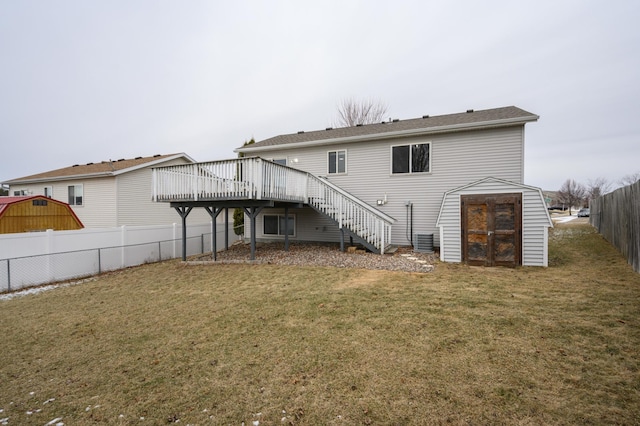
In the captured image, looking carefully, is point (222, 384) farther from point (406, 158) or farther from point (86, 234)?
point (406, 158)

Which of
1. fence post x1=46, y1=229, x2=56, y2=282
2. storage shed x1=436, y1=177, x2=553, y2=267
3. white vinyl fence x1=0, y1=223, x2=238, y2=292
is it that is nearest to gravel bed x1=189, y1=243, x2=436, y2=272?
storage shed x1=436, y1=177, x2=553, y2=267

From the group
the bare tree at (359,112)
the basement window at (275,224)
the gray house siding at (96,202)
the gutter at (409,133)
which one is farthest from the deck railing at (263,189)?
the bare tree at (359,112)

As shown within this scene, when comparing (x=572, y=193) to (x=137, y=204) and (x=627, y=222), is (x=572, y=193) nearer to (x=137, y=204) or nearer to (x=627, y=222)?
(x=627, y=222)

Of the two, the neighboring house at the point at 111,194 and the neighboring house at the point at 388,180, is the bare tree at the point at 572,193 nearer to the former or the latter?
the neighboring house at the point at 388,180

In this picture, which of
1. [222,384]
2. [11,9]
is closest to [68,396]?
[222,384]

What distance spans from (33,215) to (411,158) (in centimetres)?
1620

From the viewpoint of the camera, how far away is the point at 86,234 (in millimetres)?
9602

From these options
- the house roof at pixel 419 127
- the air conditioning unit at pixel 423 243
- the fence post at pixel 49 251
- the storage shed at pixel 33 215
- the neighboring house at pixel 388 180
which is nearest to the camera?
the fence post at pixel 49 251

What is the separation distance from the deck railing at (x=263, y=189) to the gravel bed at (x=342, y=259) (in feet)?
2.64

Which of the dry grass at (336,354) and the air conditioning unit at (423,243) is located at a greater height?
the air conditioning unit at (423,243)

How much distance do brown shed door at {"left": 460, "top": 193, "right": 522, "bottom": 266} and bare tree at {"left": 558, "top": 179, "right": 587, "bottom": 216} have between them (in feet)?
197

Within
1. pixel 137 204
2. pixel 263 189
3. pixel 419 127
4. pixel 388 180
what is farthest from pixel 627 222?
pixel 137 204

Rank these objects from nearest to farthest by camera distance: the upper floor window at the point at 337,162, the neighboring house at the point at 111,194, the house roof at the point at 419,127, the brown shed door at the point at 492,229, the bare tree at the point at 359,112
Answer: the brown shed door at the point at 492,229 < the house roof at the point at 419,127 < the upper floor window at the point at 337,162 < the neighboring house at the point at 111,194 < the bare tree at the point at 359,112

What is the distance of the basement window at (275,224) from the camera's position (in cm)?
1385
